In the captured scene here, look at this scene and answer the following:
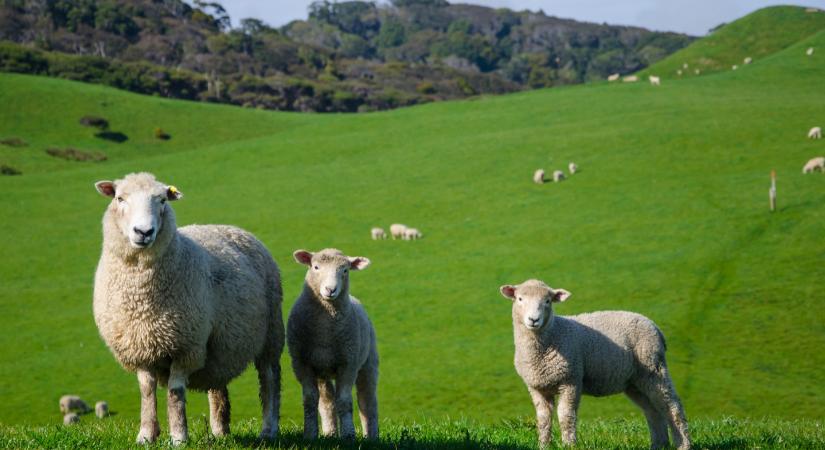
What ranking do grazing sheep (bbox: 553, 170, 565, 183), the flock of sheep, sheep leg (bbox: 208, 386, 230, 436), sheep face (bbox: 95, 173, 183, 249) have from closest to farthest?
1. sheep face (bbox: 95, 173, 183, 249)
2. the flock of sheep
3. sheep leg (bbox: 208, 386, 230, 436)
4. grazing sheep (bbox: 553, 170, 565, 183)

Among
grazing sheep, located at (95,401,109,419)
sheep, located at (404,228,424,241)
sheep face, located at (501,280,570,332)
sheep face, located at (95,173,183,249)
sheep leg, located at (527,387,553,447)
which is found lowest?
grazing sheep, located at (95,401,109,419)

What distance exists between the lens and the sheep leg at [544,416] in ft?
31.9

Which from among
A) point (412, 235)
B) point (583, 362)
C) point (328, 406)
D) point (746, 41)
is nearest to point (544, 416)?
point (583, 362)

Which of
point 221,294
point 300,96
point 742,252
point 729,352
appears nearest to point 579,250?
point 742,252

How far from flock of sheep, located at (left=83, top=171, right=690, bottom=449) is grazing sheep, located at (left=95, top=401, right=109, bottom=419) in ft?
58.0

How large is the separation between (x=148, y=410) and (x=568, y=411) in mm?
4591

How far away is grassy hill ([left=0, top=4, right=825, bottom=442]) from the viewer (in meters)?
27.8

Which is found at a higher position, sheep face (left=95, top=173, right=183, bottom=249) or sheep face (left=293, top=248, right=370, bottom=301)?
sheep face (left=95, top=173, right=183, bottom=249)

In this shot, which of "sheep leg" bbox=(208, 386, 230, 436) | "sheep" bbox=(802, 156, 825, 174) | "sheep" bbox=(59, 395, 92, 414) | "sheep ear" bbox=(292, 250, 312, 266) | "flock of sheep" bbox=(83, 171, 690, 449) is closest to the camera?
"flock of sheep" bbox=(83, 171, 690, 449)

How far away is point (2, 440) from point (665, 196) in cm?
3934

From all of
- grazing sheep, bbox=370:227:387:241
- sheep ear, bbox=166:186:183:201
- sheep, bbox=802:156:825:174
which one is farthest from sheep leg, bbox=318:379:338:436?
sheep, bbox=802:156:825:174

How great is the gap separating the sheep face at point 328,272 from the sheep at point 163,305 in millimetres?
878

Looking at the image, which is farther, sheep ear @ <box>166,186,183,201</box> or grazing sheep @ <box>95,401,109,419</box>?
grazing sheep @ <box>95,401,109,419</box>

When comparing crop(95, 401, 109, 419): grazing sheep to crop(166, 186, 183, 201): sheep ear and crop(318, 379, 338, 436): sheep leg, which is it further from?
crop(166, 186, 183, 201): sheep ear
